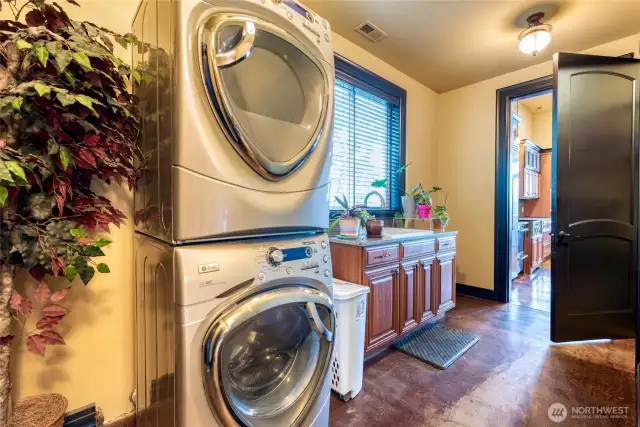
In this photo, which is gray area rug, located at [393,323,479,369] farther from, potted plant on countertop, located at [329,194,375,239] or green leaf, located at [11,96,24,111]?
green leaf, located at [11,96,24,111]

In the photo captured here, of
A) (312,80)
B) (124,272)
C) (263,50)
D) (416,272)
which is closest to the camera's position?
(263,50)

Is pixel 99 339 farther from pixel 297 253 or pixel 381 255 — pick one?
pixel 381 255

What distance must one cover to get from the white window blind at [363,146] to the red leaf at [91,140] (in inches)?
65.3

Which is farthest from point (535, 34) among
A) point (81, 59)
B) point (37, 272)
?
point (37, 272)

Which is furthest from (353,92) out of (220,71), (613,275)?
(613,275)

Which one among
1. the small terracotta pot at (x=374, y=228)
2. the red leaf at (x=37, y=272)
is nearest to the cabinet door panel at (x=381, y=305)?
the small terracotta pot at (x=374, y=228)

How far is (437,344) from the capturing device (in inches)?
89.7

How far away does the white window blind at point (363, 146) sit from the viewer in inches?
102

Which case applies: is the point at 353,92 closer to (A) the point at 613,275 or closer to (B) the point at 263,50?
(B) the point at 263,50

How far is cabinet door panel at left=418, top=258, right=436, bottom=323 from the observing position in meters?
2.35

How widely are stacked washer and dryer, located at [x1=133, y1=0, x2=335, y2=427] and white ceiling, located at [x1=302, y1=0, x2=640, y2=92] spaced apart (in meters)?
1.30

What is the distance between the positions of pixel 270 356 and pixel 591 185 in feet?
8.99

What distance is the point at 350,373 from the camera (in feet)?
5.33

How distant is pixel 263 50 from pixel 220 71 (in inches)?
9.2
